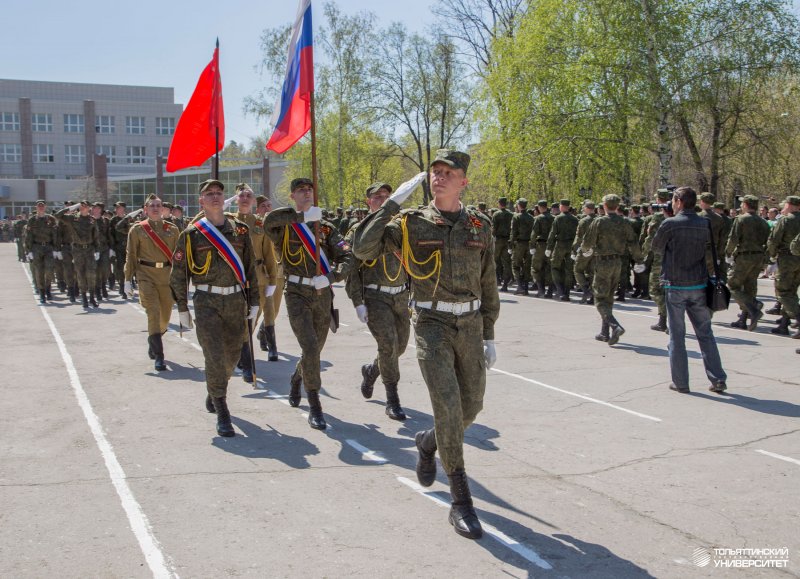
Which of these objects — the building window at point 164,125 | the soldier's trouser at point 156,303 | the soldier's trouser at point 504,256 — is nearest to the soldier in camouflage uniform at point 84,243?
the soldier's trouser at point 156,303

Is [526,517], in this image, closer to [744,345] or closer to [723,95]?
[744,345]

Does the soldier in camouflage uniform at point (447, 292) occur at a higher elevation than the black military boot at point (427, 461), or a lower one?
higher

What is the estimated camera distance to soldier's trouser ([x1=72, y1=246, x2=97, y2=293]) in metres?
17.4

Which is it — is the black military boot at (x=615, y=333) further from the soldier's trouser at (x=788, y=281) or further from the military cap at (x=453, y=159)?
the military cap at (x=453, y=159)

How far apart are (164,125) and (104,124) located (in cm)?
665

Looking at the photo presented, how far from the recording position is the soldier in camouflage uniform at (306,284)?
7.16m

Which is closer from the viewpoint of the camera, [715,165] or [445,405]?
[445,405]

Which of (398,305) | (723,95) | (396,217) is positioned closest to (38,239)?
(398,305)

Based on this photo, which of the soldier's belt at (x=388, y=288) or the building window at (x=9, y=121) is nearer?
the soldier's belt at (x=388, y=288)

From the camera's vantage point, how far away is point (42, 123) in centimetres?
9200

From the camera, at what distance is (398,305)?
25.0 ft

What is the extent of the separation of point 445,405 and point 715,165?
25813 millimetres

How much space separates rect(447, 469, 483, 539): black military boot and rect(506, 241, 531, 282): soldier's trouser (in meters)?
15.2

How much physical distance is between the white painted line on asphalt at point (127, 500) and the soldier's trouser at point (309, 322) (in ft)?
5.66
